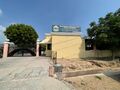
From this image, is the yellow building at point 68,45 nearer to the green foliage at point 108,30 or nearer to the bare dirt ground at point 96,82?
the green foliage at point 108,30

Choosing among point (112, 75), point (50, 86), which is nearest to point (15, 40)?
point (112, 75)

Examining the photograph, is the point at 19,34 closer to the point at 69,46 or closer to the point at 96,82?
the point at 69,46

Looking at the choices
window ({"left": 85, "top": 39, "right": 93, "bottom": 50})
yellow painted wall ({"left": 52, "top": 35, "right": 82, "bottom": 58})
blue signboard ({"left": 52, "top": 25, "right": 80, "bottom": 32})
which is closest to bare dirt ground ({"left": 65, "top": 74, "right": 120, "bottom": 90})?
yellow painted wall ({"left": 52, "top": 35, "right": 82, "bottom": 58})

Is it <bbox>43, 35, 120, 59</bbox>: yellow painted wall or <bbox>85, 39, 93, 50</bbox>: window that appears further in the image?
<bbox>85, 39, 93, 50</bbox>: window

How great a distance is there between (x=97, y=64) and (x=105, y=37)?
421cm

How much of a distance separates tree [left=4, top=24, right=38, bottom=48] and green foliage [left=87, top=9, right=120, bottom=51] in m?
17.1

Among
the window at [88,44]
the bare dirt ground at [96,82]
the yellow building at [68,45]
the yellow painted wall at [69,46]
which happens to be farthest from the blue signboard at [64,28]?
the bare dirt ground at [96,82]

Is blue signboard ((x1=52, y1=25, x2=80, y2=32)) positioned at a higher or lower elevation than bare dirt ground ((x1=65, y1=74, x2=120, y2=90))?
higher

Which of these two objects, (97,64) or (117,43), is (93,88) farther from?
(117,43)

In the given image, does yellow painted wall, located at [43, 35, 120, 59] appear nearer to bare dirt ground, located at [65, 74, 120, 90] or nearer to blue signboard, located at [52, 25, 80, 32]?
blue signboard, located at [52, 25, 80, 32]

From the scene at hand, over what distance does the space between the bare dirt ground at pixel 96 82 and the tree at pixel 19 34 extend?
24223 mm

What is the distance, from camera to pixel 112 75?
15.9m

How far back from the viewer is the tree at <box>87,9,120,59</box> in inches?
870

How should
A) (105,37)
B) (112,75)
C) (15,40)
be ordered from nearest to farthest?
(112,75) < (105,37) < (15,40)
